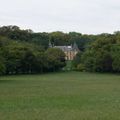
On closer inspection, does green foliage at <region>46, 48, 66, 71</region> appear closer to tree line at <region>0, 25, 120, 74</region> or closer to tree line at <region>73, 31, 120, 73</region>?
tree line at <region>0, 25, 120, 74</region>

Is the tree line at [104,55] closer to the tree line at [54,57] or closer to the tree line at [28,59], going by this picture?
the tree line at [54,57]

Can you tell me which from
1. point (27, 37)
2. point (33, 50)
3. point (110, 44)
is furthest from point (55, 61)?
point (27, 37)

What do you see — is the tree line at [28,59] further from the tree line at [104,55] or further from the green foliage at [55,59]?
the tree line at [104,55]

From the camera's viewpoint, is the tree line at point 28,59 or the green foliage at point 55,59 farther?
the green foliage at point 55,59

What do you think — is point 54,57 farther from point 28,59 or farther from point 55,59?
point 28,59

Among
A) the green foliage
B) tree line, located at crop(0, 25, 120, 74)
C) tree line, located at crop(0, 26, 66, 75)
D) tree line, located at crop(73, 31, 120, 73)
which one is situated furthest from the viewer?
the green foliage

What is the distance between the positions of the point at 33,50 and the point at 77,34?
9483 cm

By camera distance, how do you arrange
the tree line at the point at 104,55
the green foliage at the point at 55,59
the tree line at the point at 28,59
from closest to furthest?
the tree line at the point at 28,59, the tree line at the point at 104,55, the green foliage at the point at 55,59

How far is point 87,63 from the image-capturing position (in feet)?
337

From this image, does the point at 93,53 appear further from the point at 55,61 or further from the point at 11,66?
the point at 11,66

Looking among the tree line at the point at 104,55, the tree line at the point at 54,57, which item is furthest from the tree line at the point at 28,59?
the tree line at the point at 104,55

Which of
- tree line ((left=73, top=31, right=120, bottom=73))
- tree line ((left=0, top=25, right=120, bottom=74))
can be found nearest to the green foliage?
tree line ((left=0, top=25, right=120, bottom=74))

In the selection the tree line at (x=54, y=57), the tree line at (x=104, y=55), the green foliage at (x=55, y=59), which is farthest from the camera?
the green foliage at (x=55, y=59)

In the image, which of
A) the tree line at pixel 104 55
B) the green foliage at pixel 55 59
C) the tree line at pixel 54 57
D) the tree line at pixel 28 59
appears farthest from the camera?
the green foliage at pixel 55 59
